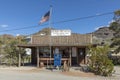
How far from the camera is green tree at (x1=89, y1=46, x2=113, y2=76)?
20.3 m

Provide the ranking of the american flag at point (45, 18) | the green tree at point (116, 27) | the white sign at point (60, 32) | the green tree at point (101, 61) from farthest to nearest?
the green tree at point (116, 27), the white sign at point (60, 32), the american flag at point (45, 18), the green tree at point (101, 61)

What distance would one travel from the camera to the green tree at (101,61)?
66.5 feet

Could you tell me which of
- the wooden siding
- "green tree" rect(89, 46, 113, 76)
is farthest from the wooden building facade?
"green tree" rect(89, 46, 113, 76)

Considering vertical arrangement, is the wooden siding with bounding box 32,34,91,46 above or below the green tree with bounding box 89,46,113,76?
above

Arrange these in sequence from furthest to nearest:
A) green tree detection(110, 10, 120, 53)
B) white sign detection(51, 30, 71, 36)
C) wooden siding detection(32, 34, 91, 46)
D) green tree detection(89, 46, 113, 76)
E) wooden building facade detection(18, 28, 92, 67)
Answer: green tree detection(110, 10, 120, 53)
wooden siding detection(32, 34, 91, 46)
wooden building facade detection(18, 28, 92, 67)
white sign detection(51, 30, 71, 36)
green tree detection(89, 46, 113, 76)

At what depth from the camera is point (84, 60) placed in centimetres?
3023

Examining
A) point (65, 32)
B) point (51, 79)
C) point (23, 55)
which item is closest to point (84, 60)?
point (65, 32)

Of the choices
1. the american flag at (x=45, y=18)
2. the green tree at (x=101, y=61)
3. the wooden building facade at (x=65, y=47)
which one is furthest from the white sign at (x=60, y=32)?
the green tree at (x=101, y=61)

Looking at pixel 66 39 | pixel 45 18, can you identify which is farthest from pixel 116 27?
pixel 45 18

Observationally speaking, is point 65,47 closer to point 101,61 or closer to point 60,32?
point 60,32

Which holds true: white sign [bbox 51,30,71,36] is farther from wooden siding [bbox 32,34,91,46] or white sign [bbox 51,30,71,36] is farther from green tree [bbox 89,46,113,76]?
green tree [bbox 89,46,113,76]

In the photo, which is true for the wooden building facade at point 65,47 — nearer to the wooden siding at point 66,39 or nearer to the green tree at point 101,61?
the wooden siding at point 66,39

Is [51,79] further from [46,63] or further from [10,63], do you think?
[10,63]

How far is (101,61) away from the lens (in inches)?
811
